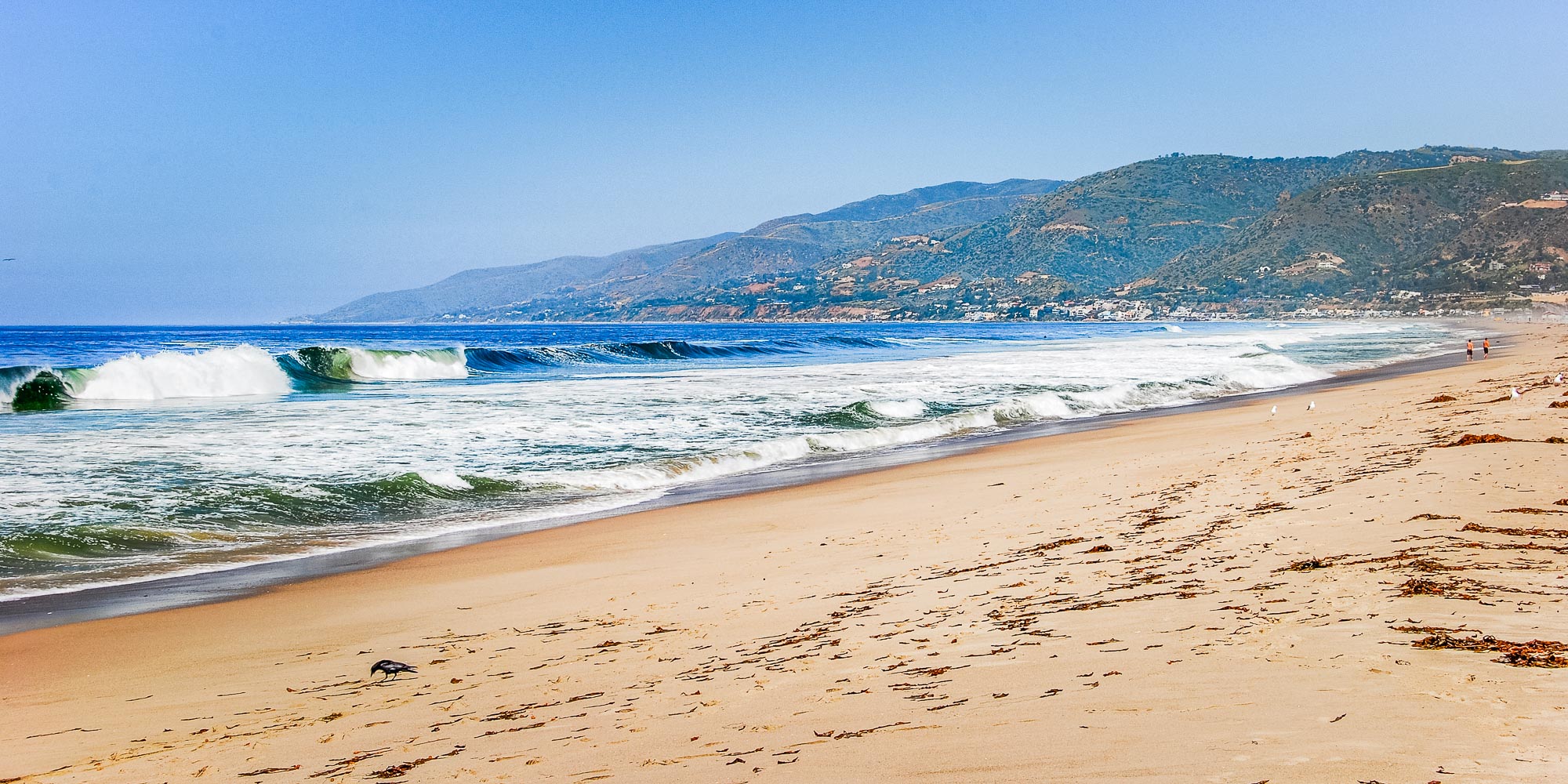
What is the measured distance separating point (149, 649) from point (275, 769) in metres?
2.75

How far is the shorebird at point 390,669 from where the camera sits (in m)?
4.86

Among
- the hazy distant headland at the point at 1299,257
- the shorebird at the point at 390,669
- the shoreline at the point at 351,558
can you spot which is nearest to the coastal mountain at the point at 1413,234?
the hazy distant headland at the point at 1299,257

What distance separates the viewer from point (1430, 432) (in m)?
10.4

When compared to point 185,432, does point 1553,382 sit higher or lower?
lower

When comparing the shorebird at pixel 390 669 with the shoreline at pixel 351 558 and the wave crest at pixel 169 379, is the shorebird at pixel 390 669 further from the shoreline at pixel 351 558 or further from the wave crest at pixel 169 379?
the wave crest at pixel 169 379

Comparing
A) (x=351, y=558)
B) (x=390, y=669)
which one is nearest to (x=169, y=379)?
(x=351, y=558)

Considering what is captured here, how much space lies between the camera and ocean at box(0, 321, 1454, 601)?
946 cm

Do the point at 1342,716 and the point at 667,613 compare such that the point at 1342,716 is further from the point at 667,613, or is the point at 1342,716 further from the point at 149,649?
the point at 149,649

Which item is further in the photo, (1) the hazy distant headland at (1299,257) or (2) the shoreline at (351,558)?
(1) the hazy distant headland at (1299,257)

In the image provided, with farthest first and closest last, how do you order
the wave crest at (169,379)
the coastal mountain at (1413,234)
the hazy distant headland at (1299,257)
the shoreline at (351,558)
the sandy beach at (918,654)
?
the hazy distant headland at (1299,257)
the coastal mountain at (1413,234)
the wave crest at (169,379)
the shoreline at (351,558)
the sandy beach at (918,654)

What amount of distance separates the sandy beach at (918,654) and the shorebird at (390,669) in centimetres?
10

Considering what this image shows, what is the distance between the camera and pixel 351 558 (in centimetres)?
850

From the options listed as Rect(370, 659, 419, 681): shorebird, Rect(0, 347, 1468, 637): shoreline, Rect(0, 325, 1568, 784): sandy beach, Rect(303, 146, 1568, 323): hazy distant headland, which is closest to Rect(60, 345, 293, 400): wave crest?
Rect(0, 347, 1468, 637): shoreline

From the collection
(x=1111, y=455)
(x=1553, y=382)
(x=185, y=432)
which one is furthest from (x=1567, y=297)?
(x=185, y=432)
